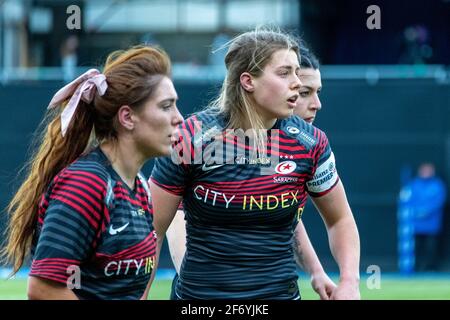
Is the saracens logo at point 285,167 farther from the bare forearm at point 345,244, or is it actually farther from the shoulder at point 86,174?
the shoulder at point 86,174

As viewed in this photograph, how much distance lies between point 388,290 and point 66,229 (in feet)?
34.1

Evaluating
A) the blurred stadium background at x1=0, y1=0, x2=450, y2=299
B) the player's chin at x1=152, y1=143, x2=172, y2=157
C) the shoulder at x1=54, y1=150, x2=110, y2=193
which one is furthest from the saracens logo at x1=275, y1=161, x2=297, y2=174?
the blurred stadium background at x1=0, y1=0, x2=450, y2=299

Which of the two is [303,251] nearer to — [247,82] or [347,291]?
[347,291]

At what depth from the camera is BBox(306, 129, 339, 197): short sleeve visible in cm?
478

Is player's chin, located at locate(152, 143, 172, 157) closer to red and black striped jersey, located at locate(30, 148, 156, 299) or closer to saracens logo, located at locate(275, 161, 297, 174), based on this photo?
red and black striped jersey, located at locate(30, 148, 156, 299)

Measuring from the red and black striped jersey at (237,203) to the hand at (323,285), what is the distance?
271 millimetres

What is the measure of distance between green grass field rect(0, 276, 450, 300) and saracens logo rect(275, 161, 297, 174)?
22.6 feet

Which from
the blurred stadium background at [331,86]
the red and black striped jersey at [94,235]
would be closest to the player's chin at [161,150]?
the red and black striped jersey at [94,235]

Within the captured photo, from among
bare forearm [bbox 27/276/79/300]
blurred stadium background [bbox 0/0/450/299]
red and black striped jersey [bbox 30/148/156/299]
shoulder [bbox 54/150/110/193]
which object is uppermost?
shoulder [bbox 54/150/110/193]

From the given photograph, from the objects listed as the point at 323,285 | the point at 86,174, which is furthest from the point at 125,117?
the point at 323,285

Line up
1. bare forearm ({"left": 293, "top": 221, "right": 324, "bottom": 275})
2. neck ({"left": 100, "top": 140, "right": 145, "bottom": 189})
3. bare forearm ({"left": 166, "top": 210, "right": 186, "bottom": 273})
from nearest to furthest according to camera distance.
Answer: neck ({"left": 100, "top": 140, "right": 145, "bottom": 189}), bare forearm ({"left": 166, "top": 210, "right": 186, "bottom": 273}), bare forearm ({"left": 293, "top": 221, "right": 324, "bottom": 275})

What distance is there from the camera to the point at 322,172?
15.8ft
